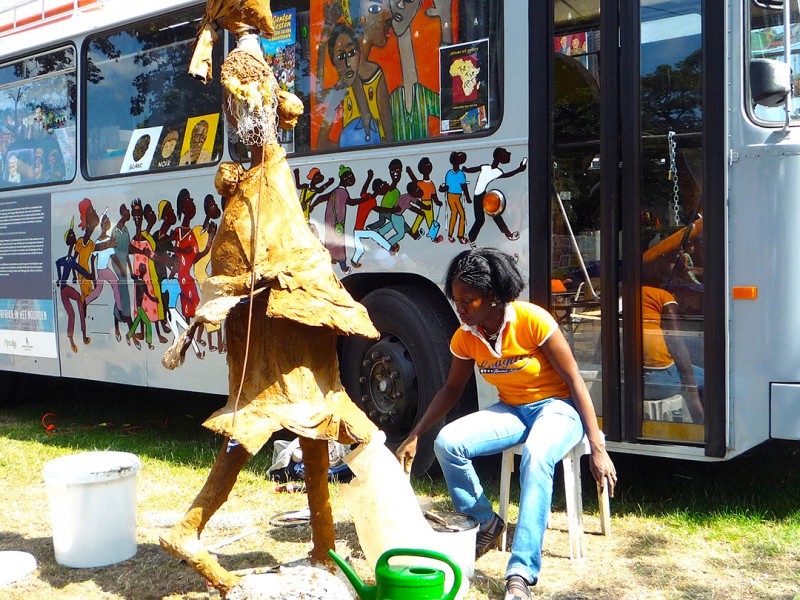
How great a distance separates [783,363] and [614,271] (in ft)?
2.77

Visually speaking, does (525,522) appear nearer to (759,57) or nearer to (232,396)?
(232,396)

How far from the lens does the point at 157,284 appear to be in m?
6.15

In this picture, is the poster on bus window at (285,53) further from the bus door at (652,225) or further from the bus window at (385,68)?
the bus door at (652,225)

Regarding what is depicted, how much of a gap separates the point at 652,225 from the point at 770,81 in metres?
0.80

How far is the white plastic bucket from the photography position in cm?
378

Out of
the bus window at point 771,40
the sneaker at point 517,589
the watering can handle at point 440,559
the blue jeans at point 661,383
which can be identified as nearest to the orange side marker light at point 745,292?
the blue jeans at point 661,383

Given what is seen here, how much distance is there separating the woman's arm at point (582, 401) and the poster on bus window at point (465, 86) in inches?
56.6

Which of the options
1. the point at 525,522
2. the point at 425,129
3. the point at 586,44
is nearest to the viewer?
the point at 525,522

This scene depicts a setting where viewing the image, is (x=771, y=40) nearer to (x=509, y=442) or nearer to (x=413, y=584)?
(x=509, y=442)

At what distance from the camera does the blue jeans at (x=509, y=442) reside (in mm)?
3520

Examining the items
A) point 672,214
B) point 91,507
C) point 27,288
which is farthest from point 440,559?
point 27,288

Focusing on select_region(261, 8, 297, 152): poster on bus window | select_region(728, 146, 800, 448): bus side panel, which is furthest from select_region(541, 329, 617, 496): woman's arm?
select_region(261, 8, 297, 152): poster on bus window

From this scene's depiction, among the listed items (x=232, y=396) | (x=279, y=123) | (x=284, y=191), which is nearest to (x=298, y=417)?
(x=232, y=396)

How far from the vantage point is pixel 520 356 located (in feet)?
12.6
